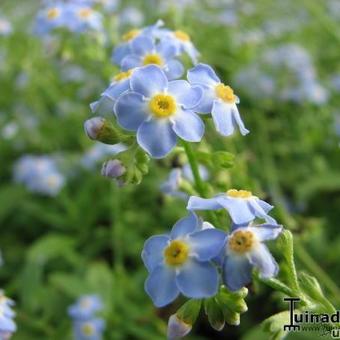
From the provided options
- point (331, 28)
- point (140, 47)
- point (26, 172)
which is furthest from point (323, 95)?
point (140, 47)

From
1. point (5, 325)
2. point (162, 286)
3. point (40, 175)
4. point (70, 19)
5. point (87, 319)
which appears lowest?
point (40, 175)

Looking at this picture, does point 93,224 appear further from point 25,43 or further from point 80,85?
point 25,43

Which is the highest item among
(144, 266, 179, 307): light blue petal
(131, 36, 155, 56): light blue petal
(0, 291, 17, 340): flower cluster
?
(131, 36, 155, 56): light blue petal

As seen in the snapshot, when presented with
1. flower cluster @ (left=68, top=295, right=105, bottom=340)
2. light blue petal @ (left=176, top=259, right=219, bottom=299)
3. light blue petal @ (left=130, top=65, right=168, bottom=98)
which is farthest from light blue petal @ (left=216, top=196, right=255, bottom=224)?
flower cluster @ (left=68, top=295, right=105, bottom=340)

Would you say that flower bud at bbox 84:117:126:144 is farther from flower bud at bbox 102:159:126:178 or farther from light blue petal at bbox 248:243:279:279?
light blue petal at bbox 248:243:279:279

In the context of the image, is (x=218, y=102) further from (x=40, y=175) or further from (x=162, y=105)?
(x=40, y=175)

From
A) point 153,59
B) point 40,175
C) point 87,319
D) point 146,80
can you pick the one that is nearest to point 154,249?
point 146,80
